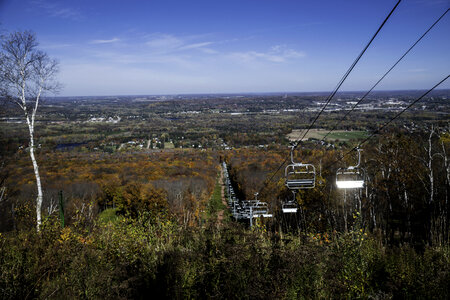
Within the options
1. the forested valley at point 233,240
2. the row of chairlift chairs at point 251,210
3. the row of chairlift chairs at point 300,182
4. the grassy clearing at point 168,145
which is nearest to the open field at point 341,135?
the forested valley at point 233,240

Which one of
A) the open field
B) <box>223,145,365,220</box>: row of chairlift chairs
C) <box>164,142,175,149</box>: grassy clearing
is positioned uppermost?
<box>223,145,365,220</box>: row of chairlift chairs

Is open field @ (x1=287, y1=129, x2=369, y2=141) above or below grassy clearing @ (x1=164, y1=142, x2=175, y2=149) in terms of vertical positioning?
above

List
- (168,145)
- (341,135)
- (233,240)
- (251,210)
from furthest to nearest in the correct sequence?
(168,145)
(341,135)
(251,210)
(233,240)

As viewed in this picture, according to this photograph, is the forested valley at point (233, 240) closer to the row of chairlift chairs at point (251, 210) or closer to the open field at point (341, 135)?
the row of chairlift chairs at point (251, 210)

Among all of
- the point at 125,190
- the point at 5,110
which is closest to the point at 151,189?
the point at 125,190

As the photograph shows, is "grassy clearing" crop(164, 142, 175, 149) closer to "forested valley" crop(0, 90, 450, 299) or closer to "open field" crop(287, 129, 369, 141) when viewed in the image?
"open field" crop(287, 129, 369, 141)

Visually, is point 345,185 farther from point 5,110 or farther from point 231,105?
point 231,105

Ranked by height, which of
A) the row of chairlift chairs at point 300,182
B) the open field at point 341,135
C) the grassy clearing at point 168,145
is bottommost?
the grassy clearing at point 168,145

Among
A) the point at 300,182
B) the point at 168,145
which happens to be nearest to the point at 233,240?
the point at 300,182

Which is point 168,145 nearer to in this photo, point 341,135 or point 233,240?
point 341,135

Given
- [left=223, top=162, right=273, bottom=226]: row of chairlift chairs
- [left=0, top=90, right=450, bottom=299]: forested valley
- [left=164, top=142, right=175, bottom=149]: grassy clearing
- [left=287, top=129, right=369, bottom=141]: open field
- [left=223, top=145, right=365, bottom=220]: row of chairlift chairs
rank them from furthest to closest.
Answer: [left=164, top=142, right=175, bottom=149]: grassy clearing → [left=287, top=129, right=369, bottom=141]: open field → [left=223, top=162, right=273, bottom=226]: row of chairlift chairs → [left=223, top=145, right=365, bottom=220]: row of chairlift chairs → [left=0, top=90, right=450, bottom=299]: forested valley

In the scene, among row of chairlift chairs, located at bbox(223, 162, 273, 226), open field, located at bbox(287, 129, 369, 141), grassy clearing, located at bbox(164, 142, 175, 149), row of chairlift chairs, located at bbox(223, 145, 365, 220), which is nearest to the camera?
row of chairlift chairs, located at bbox(223, 145, 365, 220)

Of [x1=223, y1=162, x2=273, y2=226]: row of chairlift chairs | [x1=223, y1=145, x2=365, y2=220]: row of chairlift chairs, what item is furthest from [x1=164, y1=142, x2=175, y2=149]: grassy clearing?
[x1=223, y1=162, x2=273, y2=226]: row of chairlift chairs
